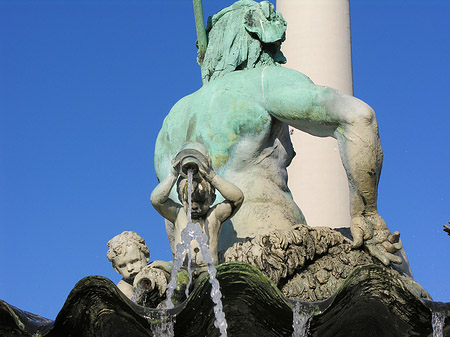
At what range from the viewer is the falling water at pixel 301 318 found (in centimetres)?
748

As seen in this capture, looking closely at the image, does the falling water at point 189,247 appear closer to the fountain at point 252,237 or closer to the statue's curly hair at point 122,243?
the fountain at point 252,237

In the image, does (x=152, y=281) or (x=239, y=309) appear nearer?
(x=239, y=309)

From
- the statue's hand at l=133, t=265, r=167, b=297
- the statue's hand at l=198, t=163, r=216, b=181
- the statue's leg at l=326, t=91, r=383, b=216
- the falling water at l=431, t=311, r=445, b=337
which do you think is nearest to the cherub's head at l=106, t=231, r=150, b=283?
the statue's hand at l=133, t=265, r=167, b=297

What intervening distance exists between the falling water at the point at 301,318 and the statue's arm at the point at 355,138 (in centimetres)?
136

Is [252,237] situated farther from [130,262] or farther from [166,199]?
[130,262]

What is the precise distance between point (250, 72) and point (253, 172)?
2.62 feet

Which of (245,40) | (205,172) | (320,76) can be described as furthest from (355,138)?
(320,76)

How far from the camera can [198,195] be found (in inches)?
333

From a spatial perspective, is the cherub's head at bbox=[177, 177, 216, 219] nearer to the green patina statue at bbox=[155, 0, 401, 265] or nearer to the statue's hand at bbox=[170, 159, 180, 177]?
the statue's hand at bbox=[170, 159, 180, 177]

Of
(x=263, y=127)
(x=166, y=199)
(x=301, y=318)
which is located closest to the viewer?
(x=301, y=318)

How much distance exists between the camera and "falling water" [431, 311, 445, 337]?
7484 mm

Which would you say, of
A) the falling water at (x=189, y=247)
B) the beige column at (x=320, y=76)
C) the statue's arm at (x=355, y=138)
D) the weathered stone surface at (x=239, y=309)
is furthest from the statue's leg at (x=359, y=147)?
the beige column at (x=320, y=76)

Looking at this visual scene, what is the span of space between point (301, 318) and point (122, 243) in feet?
5.86

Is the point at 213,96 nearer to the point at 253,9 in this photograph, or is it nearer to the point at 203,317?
the point at 253,9
